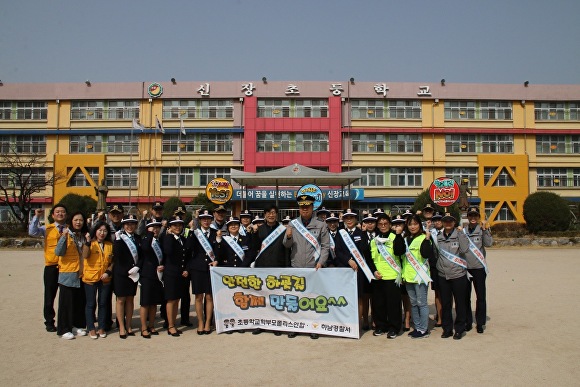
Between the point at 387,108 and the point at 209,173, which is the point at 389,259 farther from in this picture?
the point at 387,108

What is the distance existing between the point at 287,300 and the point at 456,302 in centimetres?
267

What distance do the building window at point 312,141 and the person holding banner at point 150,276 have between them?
36.8 metres

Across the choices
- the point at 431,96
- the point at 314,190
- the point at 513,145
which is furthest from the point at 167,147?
the point at 513,145

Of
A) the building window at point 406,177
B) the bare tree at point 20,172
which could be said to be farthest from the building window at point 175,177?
the building window at point 406,177

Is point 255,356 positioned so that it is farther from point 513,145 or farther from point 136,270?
point 513,145

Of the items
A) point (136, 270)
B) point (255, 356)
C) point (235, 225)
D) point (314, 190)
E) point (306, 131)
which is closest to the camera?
point (255, 356)

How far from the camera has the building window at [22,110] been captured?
44656mm

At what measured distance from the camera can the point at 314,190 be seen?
1872 cm

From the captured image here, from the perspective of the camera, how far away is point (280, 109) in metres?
43.9

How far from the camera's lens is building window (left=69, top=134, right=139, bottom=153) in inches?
1750

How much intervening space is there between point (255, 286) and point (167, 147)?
38.8m

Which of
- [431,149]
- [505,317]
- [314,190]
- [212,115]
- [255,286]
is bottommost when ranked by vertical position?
[505,317]

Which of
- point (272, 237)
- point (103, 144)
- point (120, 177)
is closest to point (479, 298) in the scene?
point (272, 237)

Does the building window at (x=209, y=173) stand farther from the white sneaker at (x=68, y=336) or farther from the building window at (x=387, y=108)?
the white sneaker at (x=68, y=336)
